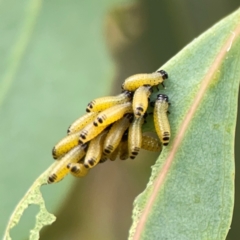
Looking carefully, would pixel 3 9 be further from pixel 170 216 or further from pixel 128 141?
pixel 170 216

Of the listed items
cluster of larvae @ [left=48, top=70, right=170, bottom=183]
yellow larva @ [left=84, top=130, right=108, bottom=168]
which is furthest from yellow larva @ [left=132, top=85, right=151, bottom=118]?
yellow larva @ [left=84, top=130, right=108, bottom=168]

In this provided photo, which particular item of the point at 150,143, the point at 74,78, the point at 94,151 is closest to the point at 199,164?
the point at 150,143

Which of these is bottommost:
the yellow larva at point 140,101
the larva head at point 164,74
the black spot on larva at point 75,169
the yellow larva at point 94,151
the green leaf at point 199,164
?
the green leaf at point 199,164

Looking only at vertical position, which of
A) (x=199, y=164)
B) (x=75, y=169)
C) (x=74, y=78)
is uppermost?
(x=74, y=78)

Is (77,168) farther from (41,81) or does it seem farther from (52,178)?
(41,81)

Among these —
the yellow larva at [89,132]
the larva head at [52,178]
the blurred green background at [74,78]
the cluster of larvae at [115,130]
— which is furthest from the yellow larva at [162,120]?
the blurred green background at [74,78]

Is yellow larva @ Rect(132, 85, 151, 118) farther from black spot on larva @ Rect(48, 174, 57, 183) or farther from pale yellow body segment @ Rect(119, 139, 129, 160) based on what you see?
black spot on larva @ Rect(48, 174, 57, 183)

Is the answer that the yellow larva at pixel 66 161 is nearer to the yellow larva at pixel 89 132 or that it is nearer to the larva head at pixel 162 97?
the yellow larva at pixel 89 132

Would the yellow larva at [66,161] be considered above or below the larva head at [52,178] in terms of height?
above
